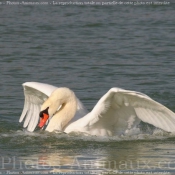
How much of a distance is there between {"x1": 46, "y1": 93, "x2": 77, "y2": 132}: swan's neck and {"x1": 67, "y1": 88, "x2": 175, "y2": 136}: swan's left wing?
0.27 metres

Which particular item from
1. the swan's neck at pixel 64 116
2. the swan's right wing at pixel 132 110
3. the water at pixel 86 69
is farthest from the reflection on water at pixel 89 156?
the swan's right wing at pixel 132 110

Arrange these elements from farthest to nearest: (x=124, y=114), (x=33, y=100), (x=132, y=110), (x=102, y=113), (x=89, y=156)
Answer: (x=33, y=100) < (x=124, y=114) < (x=132, y=110) < (x=102, y=113) < (x=89, y=156)

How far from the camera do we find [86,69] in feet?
57.8

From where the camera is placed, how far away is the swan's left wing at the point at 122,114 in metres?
11.6

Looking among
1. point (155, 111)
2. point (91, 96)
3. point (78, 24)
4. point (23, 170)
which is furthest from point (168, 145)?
point (78, 24)

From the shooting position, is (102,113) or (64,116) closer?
(102,113)

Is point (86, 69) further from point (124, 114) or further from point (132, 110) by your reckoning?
point (132, 110)

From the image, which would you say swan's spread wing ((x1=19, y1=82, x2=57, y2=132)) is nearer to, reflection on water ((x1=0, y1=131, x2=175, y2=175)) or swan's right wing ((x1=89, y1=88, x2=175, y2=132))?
reflection on water ((x1=0, y1=131, x2=175, y2=175))

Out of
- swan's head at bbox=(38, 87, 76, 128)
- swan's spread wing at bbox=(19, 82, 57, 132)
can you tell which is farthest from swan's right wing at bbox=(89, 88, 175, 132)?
swan's spread wing at bbox=(19, 82, 57, 132)

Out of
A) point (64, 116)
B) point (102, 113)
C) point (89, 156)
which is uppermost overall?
point (102, 113)

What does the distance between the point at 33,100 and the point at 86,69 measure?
3.99m

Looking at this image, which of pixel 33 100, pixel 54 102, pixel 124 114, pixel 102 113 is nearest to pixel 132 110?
pixel 124 114

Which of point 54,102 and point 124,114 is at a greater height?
point 54,102

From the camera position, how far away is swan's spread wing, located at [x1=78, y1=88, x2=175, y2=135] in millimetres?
11562
